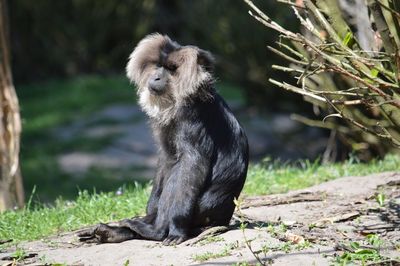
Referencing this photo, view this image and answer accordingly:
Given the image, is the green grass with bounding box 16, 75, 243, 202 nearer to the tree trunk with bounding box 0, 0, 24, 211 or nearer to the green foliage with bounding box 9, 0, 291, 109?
the green foliage with bounding box 9, 0, 291, 109

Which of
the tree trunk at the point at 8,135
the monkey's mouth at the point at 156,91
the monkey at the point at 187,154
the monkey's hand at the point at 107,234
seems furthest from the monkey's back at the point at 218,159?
the tree trunk at the point at 8,135

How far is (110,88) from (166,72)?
11.8 meters

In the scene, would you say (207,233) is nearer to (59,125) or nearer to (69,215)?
(69,215)

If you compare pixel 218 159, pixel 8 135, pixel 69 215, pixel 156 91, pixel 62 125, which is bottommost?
pixel 62 125

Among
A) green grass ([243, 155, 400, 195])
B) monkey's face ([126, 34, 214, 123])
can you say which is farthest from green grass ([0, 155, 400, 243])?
monkey's face ([126, 34, 214, 123])

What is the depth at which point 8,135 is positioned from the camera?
7.68 metres

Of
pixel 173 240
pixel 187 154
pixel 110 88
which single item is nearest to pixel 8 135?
pixel 187 154

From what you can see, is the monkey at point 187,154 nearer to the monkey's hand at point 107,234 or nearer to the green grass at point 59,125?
the monkey's hand at point 107,234

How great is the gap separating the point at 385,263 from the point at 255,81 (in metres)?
9.30

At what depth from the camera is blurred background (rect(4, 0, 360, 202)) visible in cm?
1266

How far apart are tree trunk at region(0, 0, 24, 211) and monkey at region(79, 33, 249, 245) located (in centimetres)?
275

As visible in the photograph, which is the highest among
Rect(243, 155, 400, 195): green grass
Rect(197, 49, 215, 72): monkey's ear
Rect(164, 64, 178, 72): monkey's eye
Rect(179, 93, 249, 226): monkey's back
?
Rect(197, 49, 215, 72): monkey's ear

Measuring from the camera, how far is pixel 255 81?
13.5 m

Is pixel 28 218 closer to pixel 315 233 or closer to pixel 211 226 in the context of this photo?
pixel 211 226
